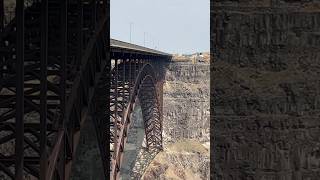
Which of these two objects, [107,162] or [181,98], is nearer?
[107,162]

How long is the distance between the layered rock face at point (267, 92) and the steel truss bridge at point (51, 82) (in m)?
4.25

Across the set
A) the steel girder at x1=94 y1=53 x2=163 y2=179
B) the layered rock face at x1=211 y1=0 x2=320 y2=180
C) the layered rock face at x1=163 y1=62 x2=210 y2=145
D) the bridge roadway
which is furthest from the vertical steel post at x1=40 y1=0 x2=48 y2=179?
the layered rock face at x1=163 y1=62 x2=210 y2=145

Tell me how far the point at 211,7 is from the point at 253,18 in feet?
0.89

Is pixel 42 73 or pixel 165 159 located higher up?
pixel 42 73

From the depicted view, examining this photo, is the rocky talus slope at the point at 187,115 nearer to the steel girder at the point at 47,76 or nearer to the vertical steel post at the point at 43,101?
the steel girder at the point at 47,76

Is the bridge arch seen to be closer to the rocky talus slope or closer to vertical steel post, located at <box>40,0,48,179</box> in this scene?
the rocky talus slope

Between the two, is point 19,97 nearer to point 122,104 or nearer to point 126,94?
point 122,104

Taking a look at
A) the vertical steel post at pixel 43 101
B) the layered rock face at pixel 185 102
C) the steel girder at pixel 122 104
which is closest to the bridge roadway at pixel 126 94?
the steel girder at pixel 122 104

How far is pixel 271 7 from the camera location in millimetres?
3039

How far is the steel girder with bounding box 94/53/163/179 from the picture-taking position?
13926 mm

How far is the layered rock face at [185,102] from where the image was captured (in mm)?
63812

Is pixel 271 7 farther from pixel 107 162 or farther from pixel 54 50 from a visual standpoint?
pixel 107 162

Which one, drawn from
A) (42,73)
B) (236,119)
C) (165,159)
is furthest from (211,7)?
(165,159)

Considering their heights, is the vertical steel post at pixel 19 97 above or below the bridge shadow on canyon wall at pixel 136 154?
above
